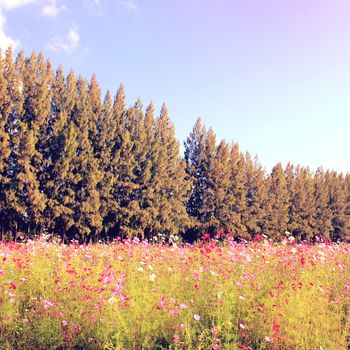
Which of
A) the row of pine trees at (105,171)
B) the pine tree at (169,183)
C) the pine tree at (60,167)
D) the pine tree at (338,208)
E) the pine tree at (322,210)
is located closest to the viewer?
the row of pine trees at (105,171)

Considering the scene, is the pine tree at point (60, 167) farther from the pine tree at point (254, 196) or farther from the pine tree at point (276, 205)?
the pine tree at point (276, 205)

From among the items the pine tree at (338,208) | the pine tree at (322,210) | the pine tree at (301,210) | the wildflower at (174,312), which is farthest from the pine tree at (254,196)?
the wildflower at (174,312)

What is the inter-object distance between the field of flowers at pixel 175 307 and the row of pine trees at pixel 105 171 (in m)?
15.4

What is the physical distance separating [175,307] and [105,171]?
22.6 meters

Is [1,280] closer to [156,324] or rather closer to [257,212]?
[156,324]

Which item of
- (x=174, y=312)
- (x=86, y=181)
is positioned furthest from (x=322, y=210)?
(x=174, y=312)

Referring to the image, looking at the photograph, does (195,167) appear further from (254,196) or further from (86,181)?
(86,181)

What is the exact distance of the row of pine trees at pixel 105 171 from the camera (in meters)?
22.4

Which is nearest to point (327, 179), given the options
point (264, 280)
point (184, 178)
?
point (184, 178)

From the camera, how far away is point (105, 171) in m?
26.9

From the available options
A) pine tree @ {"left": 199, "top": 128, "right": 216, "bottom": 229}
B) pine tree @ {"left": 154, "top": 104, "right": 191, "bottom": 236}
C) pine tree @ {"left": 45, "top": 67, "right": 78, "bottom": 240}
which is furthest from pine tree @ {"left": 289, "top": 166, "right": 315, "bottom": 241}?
pine tree @ {"left": 45, "top": 67, "right": 78, "bottom": 240}

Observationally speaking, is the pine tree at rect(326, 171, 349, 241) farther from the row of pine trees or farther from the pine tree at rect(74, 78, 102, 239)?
the pine tree at rect(74, 78, 102, 239)

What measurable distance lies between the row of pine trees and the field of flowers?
15444 mm

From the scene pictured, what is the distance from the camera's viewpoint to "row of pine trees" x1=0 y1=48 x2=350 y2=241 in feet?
73.5
